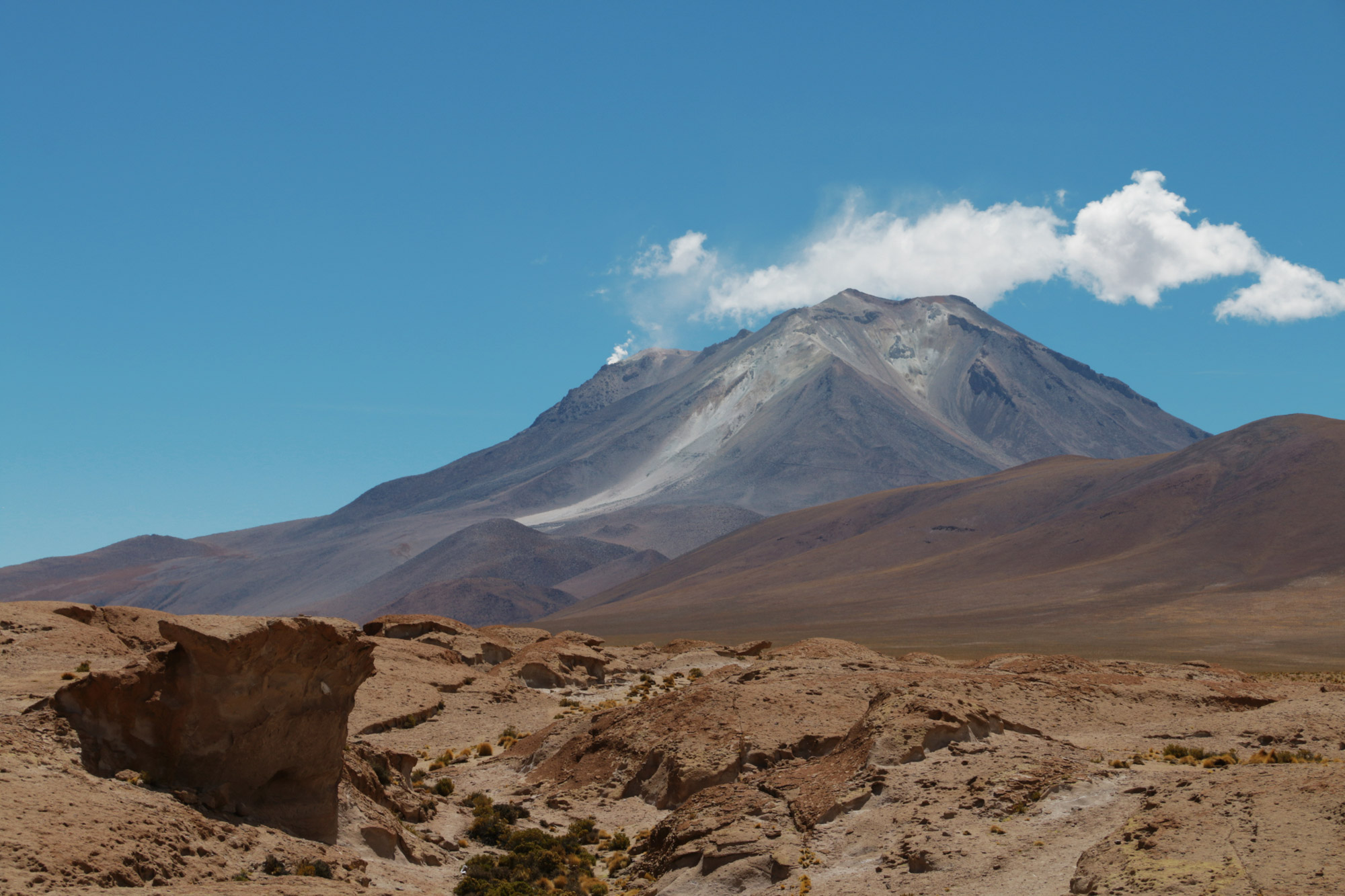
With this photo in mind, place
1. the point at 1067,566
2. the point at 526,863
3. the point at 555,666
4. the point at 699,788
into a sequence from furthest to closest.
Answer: the point at 1067,566
the point at 555,666
the point at 699,788
the point at 526,863

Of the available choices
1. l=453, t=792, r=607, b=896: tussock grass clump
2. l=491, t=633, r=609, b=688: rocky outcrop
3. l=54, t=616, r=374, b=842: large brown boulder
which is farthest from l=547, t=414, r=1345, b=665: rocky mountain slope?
l=54, t=616, r=374, b=842: large brown boulder

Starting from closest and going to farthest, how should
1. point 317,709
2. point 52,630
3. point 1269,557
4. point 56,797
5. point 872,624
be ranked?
point 56,797 → point 317,709 → point 52,630 → point 872,624 → point 1269,557

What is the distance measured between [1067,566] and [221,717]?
123m

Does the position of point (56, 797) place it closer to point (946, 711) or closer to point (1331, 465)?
point (946, 711)

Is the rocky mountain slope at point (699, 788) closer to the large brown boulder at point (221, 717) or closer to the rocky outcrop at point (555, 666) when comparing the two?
the large brown boulder at point (221, 717)

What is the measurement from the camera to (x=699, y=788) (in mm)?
21844

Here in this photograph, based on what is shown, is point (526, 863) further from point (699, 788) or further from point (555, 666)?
point (555, 666)

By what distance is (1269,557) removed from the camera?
11469 cm

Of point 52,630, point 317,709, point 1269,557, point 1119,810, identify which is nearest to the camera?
point 1119,810

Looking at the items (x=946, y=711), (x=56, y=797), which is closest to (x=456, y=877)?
(x=56, y=797)

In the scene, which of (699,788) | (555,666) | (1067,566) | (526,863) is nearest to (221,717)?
(526,863)

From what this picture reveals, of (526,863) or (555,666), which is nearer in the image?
(526,863)

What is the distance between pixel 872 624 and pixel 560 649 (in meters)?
69.3

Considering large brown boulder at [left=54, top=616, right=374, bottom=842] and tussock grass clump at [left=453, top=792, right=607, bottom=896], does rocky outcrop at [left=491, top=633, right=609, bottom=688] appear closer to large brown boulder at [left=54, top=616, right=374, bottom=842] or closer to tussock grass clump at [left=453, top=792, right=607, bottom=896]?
tussock grass clump at [left=453, top=792, right=607, bottom=896]
